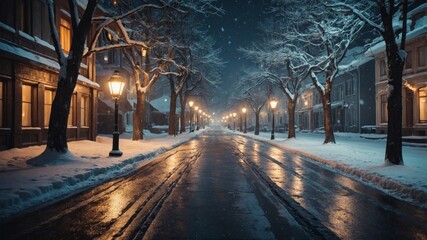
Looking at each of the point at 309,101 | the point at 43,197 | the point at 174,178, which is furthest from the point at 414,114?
the point at 309,101

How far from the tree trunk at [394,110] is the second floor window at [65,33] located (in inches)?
640

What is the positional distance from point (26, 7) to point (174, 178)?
12.0 metres

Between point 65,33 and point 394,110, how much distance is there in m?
17.1

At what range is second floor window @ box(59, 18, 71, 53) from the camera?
1931cm

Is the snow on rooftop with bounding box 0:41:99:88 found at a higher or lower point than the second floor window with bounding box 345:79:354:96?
lower

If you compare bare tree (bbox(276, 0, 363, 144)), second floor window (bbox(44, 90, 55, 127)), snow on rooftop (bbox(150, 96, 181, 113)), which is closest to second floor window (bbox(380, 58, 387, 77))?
bare tree (bbox(276, 0, 363, 144))

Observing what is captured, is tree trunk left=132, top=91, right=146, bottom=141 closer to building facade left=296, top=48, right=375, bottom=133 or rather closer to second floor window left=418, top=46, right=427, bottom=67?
building facade left=296, top=48, right=375, bottom=133

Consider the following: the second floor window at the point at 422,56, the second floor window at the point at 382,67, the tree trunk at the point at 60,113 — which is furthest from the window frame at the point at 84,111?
the second floor window at the point at 382,67

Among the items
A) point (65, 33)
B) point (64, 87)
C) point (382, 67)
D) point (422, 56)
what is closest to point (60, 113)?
point (64, 87)

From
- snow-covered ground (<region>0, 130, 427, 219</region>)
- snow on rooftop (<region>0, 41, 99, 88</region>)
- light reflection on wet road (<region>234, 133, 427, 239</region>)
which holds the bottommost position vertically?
light reflection on wet road (<region>234, 133, 427, 239</region>)

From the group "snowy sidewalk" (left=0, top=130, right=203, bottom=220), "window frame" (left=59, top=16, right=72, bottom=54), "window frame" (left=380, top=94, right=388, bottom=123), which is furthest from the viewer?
"window frame" (left=380, top=94, right=388, bottom=123)

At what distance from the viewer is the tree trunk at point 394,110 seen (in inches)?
466

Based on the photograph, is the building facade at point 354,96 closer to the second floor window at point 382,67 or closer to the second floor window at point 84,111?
the second floor window at point 382,67

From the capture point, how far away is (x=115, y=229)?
206 inches
